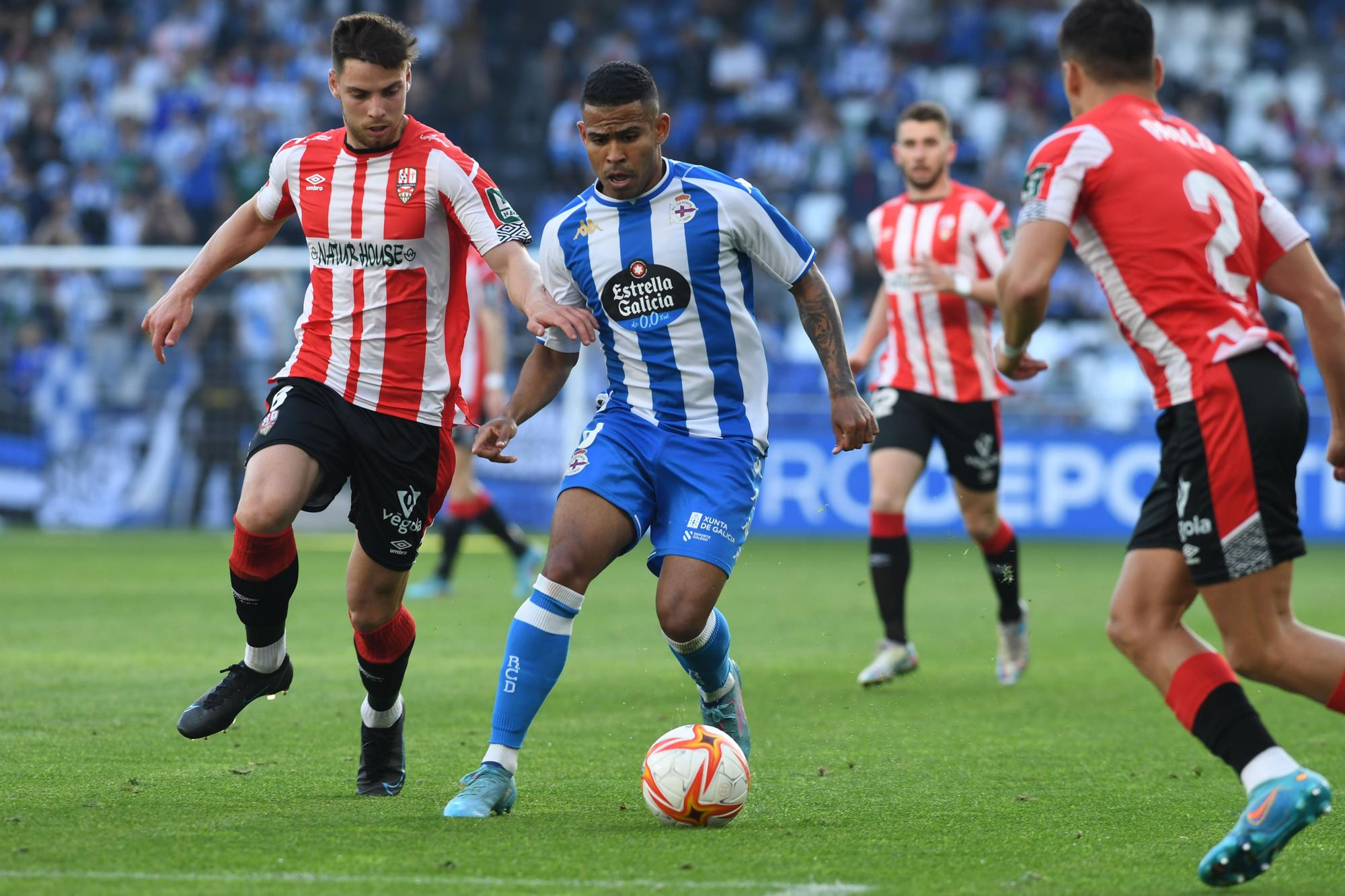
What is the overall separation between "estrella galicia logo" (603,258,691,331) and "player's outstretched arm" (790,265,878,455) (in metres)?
0.38

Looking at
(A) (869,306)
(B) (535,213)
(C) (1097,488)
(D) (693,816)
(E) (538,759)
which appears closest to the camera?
(D) (693,816)

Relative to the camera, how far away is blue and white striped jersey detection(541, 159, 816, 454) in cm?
533

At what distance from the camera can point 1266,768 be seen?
3906mm

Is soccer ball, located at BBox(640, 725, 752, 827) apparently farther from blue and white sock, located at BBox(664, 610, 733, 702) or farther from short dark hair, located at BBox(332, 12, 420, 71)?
short dark hair, located at BBox(332, 12, 420, 71)

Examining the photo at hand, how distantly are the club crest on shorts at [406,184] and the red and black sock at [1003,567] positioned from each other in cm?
407

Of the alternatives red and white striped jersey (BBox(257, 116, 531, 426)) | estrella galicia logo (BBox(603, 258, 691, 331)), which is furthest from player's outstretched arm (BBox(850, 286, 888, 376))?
red and white striped jersey (BBox(257, 116, 531, 426))

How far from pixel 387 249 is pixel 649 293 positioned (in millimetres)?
857

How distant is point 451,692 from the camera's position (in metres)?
7.70

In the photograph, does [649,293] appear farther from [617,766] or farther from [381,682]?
[617,766]

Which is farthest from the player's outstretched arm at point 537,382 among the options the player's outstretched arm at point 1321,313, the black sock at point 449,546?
the black sock at point 449,546

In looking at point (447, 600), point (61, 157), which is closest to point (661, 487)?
point (447, 600)

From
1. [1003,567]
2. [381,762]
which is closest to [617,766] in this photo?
[381,762]

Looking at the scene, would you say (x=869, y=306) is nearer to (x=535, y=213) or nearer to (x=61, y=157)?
(x=535, y=213)

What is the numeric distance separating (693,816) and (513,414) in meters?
1.37
